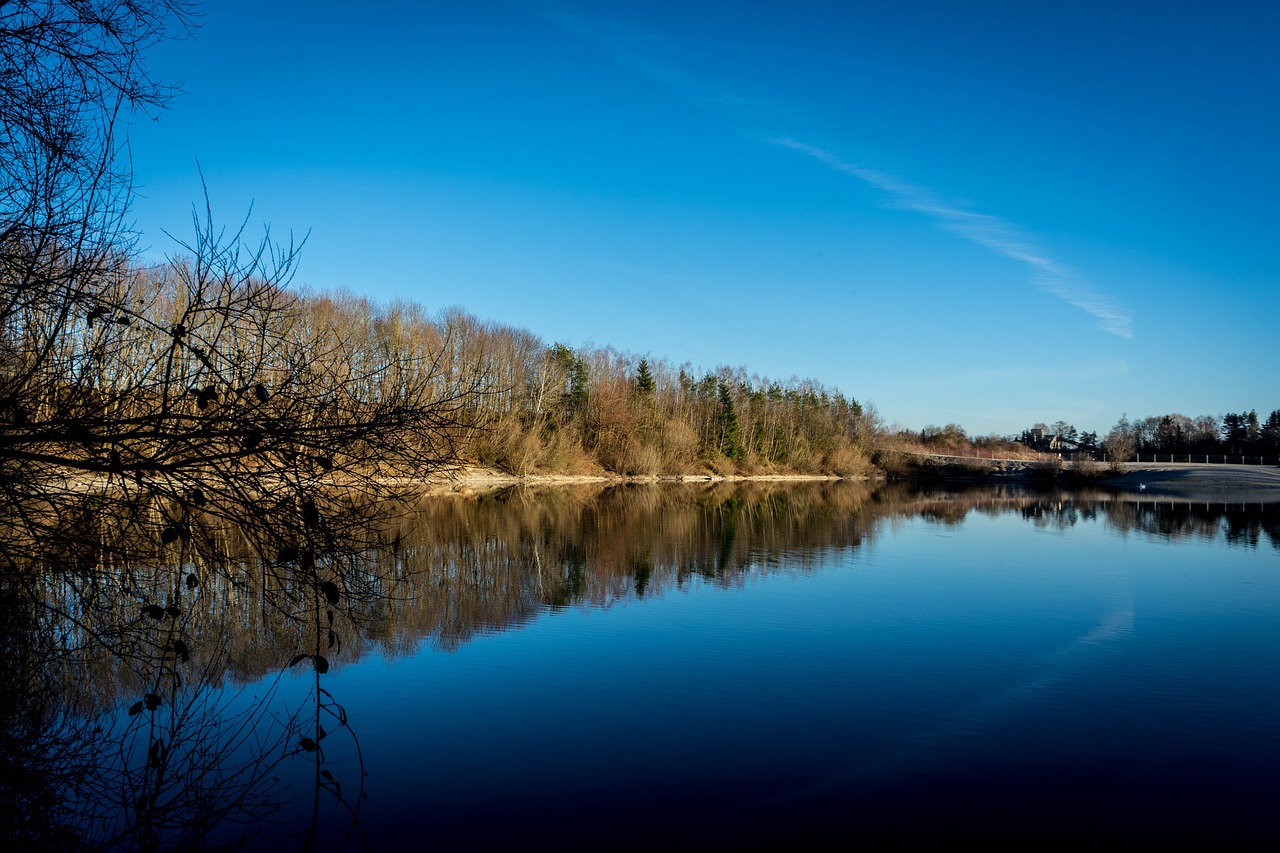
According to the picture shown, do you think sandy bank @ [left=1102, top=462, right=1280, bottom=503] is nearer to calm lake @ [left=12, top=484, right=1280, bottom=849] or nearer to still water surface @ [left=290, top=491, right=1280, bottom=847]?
still water surface @ [left=290, top=491, right=1280, bottom=847]

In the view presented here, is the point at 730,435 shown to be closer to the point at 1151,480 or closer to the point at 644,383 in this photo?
the point at 644,383

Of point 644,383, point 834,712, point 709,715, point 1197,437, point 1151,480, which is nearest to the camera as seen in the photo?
point 709,715

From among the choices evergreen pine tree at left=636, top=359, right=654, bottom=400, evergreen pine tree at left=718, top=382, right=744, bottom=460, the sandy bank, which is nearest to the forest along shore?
the sandy bank

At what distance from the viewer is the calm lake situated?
604 cm

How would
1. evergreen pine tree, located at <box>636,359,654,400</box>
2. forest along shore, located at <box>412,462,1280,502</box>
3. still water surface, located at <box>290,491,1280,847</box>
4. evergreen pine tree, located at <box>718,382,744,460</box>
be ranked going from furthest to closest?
evergreen pine tree, located at <box>718,382,744,460</box>
evergreen pine tree, located at <box>636,359,654,400</box>
forest along shore, located at <box>412,462,1280,502</box>
still water surface, located at <box>290,491,1280,847</box>

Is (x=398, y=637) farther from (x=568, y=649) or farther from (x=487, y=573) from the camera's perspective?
(x=487, y=573)

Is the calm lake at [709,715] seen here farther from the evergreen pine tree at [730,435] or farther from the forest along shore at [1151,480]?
the evergreen pine tree at [730,435]

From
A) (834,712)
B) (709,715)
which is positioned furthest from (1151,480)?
(709,715)

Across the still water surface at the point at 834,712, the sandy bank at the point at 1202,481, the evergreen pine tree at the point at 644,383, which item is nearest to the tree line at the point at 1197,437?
the sandy bank at the point at 1202,481

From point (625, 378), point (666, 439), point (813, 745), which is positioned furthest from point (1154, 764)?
point (625, 378)

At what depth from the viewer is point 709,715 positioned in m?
8.29

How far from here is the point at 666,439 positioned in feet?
212

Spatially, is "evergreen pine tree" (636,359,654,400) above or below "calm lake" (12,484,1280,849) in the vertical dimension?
above

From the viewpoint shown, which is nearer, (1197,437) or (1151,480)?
(1151,480)
